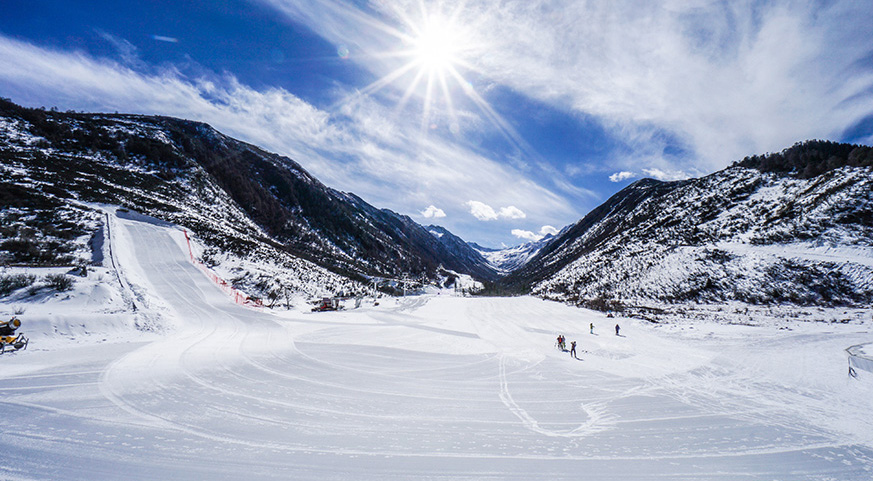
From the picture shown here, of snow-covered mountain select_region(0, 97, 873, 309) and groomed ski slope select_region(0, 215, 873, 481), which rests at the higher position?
snow-covered mountain select_region(0, 97, 873, 309)

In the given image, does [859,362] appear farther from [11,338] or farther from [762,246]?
[762,246]

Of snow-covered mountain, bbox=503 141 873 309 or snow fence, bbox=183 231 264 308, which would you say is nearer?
snow fence, bbox=183 231 264 308

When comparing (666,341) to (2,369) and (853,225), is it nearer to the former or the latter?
(2,369)

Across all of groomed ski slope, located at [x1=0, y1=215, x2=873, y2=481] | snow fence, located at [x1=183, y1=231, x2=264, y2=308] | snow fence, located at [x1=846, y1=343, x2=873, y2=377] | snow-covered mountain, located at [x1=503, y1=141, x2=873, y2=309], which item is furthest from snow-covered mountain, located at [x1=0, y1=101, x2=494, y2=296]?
snow-covered mountain, located at [x1=503, y1=141, x2=873, y2=309]

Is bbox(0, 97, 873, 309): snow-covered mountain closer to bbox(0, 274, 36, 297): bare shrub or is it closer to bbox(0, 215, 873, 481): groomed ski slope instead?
bbox(0, 274, 36, 297): bare shrub

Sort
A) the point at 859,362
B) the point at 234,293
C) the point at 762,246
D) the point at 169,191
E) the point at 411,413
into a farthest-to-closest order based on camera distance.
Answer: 1. the point at 169,191
2. the point at 762,246
3. the point at 234,293
4. the point at 859,362
5. the point at 411,413

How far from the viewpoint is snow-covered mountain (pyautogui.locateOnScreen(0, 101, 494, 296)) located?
30.2 meters

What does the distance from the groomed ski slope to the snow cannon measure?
1.12 feet

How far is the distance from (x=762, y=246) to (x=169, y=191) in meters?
103

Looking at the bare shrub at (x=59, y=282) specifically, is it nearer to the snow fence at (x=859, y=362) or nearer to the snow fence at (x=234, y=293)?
the snow fence at (x=234, y=293)

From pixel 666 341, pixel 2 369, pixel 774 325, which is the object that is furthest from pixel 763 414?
pixel 774 325

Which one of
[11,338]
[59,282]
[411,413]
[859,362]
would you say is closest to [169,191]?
[59,282]

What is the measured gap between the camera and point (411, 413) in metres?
7.41

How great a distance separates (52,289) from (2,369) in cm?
845
